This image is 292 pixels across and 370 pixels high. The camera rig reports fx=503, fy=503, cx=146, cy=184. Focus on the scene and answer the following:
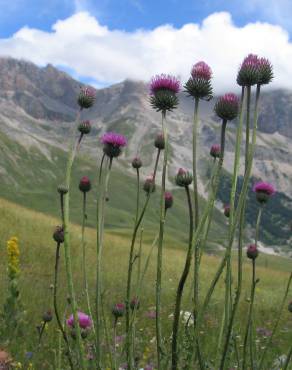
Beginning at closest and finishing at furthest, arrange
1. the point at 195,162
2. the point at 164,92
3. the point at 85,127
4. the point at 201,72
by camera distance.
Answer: the point at 195,162 → the point at 201,72 → the point at 164,92 → the point at 85,127

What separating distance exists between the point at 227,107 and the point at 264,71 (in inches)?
13.5

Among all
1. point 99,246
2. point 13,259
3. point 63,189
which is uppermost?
point 63,189

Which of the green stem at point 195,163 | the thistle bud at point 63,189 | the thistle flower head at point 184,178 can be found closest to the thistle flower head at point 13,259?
the thistle bud at point 63,189

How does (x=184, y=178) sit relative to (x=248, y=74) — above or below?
below

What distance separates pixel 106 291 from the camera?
13.7m

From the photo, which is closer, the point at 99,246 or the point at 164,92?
the point at 99,246

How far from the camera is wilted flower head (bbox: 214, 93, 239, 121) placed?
3.45 metres

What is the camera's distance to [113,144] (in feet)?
14.6

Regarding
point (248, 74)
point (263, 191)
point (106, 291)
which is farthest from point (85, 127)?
point (106, 291)

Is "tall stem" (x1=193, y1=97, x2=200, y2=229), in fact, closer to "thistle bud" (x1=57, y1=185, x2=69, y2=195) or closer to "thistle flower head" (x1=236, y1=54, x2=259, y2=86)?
"thistle flower head" (x1=236, y1=54, x2=259, y2=86)

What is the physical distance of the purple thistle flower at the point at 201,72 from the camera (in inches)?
141

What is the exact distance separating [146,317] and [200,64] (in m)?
8.37

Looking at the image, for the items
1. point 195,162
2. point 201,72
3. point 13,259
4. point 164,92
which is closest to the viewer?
point 195,162

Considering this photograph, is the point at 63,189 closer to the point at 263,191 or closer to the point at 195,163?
the point at 195,163
